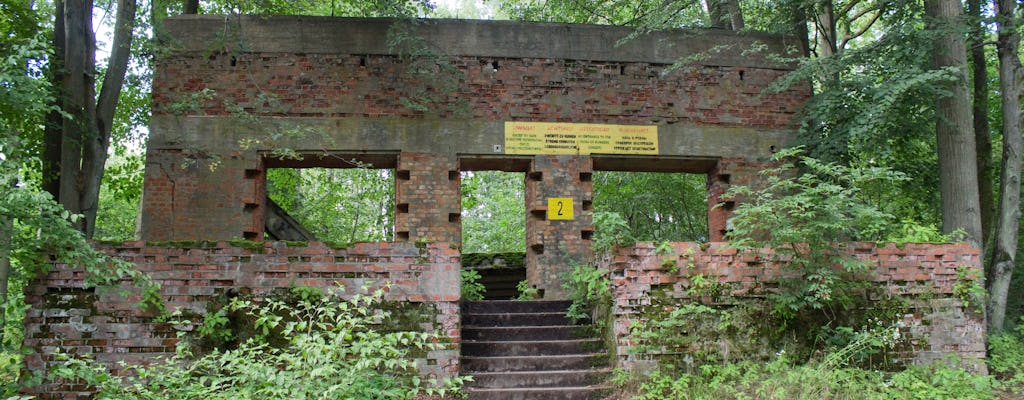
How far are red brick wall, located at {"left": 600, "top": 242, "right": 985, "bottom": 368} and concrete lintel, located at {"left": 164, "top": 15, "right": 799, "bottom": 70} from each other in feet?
13.4

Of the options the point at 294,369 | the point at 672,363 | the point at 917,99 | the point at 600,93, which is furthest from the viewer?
the point at 600,93

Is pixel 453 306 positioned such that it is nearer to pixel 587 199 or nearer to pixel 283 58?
pixel 587 199

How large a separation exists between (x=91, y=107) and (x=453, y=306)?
515 centimetres

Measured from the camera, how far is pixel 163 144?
10.4 metres

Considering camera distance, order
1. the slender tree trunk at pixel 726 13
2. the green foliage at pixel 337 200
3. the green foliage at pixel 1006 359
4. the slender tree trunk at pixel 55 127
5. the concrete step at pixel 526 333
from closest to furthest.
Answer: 1. the green foliage at pixel 1006 359
2. the concrete step at pixel 526 333
3. the slender tree trunk at pixel 55 127
4. the slender tree trunk at pixel 726 13
5. the green foliage at pixel 337 200

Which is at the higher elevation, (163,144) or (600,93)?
(600,93)

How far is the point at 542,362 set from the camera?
762cm

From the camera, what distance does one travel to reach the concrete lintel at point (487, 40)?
10.7 metres

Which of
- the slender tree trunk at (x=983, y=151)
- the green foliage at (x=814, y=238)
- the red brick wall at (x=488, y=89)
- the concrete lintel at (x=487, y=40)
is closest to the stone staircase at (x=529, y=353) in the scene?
the green foliage at (x=814, y=238)

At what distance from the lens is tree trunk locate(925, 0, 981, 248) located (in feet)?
30.1

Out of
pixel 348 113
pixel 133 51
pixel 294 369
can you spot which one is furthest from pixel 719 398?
pixel 133 51

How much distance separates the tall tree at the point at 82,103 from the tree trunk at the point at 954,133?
33.4 ft

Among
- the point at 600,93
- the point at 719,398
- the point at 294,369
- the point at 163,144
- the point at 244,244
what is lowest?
the point at 719,398

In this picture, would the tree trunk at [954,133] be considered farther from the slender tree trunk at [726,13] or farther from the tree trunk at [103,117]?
the tree trunk at [103,117]
